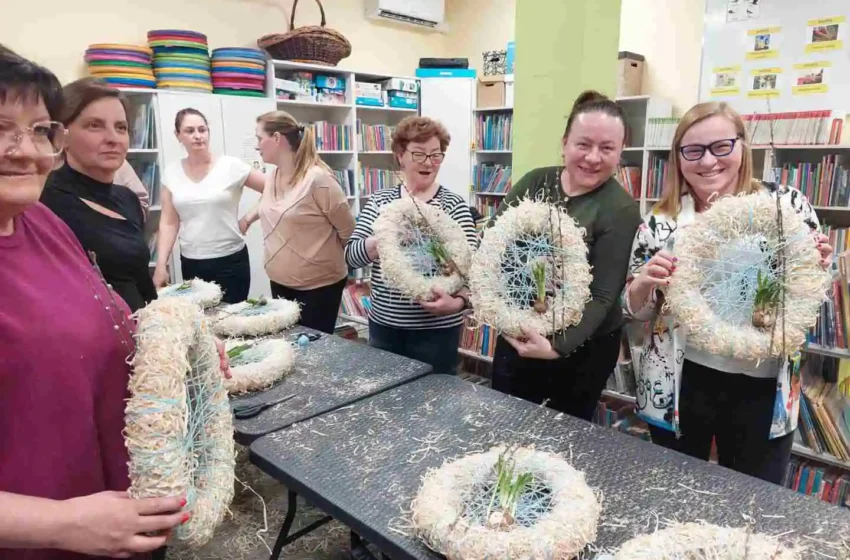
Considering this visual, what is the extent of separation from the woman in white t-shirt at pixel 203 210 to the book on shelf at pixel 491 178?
227 centimetres

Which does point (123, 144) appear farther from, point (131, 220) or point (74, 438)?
point (74, 438)

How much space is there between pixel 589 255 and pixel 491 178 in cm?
338

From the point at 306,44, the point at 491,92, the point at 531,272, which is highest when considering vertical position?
the point at 306,44

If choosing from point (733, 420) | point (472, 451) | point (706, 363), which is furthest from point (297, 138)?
point (733, 420)

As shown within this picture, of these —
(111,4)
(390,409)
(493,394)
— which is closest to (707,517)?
(493,394)

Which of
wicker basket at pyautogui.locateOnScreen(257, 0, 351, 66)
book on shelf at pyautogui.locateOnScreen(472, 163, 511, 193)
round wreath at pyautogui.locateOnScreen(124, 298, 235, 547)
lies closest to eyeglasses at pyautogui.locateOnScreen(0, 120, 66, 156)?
round wreath at pyautogui.locateOnScreen(124, 298, 235, 547)

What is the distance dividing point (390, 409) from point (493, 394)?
31cm

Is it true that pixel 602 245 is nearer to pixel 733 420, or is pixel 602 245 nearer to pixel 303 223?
pixel 733 420

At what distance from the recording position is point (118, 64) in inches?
146

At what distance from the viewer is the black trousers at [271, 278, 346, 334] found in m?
2.83

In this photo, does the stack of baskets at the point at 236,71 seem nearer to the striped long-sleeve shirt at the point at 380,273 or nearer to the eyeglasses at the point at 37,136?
the striped long-sleeve shirt at the point at 380,273

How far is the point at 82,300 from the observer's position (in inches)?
37.2

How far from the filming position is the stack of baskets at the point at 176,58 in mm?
3865

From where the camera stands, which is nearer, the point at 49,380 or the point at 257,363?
the point at 49,380
